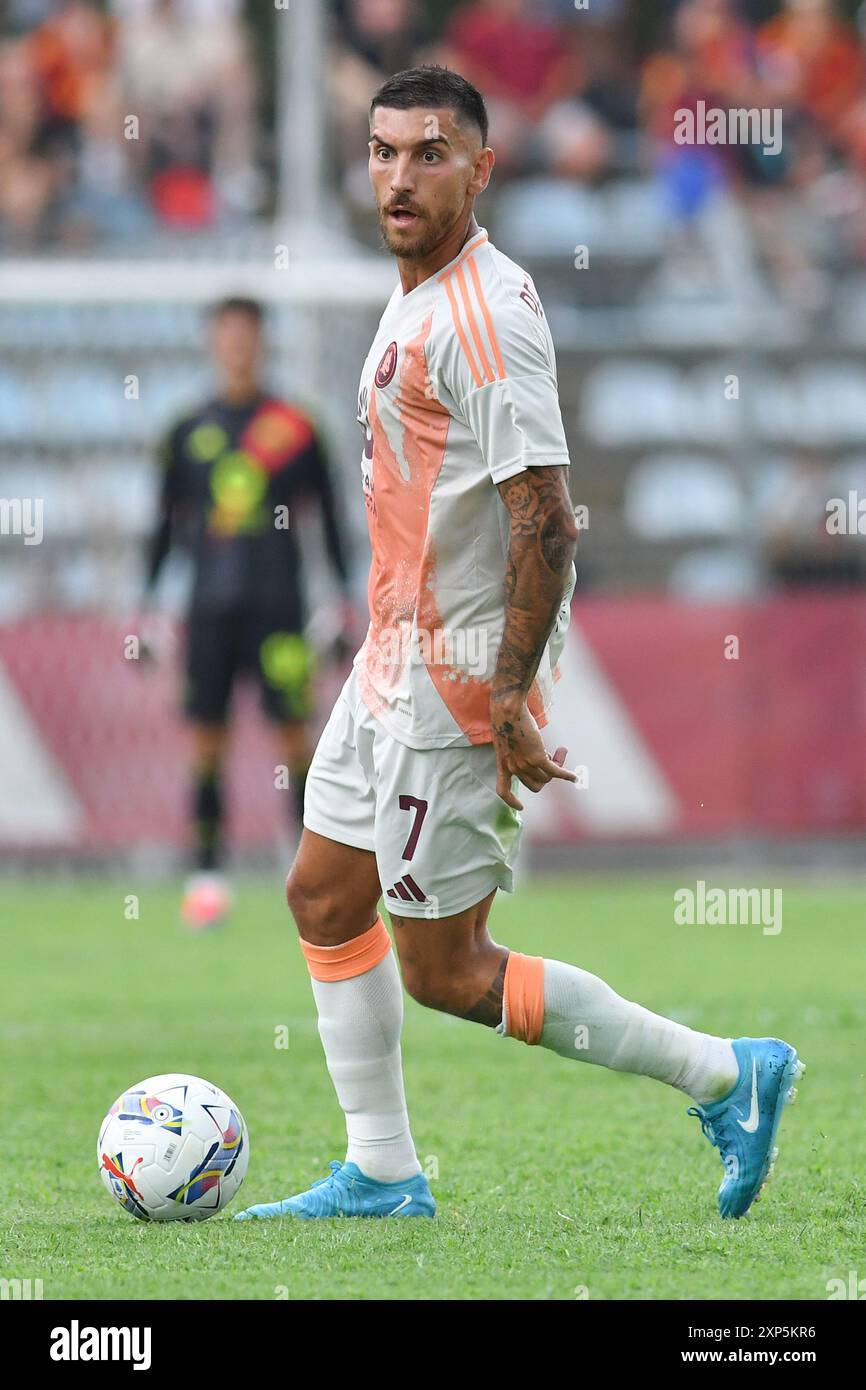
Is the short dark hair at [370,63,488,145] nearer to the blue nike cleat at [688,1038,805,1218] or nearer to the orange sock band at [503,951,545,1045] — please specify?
the orange sock band at [503,951,545,1045]

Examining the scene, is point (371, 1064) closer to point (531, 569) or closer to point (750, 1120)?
point (750, 1120)

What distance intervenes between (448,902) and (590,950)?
4712mm

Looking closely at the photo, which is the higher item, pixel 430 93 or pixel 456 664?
pixel 430 93

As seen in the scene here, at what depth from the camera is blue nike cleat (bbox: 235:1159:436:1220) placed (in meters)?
4.32

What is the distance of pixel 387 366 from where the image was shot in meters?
4.11

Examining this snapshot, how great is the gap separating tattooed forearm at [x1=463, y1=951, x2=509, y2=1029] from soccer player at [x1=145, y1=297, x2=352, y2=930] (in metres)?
5.60

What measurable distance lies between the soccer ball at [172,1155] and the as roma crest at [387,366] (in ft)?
4.90

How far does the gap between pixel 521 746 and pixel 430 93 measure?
124 cm

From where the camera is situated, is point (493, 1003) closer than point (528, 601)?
No

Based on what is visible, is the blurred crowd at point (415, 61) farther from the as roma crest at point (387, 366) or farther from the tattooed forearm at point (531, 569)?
the tattooed forearm at point (531, 569)

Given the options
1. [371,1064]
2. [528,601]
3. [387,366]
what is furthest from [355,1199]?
[387,366]

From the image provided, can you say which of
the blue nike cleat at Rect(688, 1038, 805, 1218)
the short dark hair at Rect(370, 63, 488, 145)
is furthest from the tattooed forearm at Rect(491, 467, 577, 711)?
the blue nike cleat at Rect(688, 1038, 805, 1218)

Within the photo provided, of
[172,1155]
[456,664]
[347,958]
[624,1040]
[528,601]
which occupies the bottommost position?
[172,1155]

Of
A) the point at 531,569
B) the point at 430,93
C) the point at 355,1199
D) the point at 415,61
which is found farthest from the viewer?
the point at 415,61
